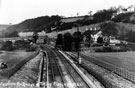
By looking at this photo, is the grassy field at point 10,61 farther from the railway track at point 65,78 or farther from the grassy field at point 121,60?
the grassy field at point 121,60

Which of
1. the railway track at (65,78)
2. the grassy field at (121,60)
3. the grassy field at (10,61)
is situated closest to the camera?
the railway track at (65,78)

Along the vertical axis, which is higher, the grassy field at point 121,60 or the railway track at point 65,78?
the railway track at point 65,78

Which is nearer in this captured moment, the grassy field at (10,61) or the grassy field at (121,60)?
the grassy field at (10,61)

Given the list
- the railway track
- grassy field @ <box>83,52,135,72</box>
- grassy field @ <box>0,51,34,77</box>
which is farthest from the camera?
grassy field @ <box>83,52,135,72</box>

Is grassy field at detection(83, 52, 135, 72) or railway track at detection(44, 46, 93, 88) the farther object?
grassy field at detection(83, 52, 135, 72)

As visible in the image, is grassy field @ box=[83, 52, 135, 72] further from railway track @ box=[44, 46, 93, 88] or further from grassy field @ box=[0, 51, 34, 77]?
grassy field @ box=[0, 51, 34, 77]

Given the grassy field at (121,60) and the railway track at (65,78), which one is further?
the grassy field at (121,60)

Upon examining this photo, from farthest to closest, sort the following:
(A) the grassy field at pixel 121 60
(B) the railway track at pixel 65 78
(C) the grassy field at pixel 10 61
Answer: (A) the grassy field at pixel 121 60 < (C) the grassy field at pixel 10 61 < (B) the railway track at pixel 65 78

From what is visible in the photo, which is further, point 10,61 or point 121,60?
point 121,60

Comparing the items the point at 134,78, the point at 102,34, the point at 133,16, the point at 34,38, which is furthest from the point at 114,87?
the point at 133,16

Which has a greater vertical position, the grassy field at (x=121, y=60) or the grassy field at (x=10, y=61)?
the grassy field at (x=10, y=61)

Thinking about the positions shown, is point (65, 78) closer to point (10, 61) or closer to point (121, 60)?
point (10, 61)
